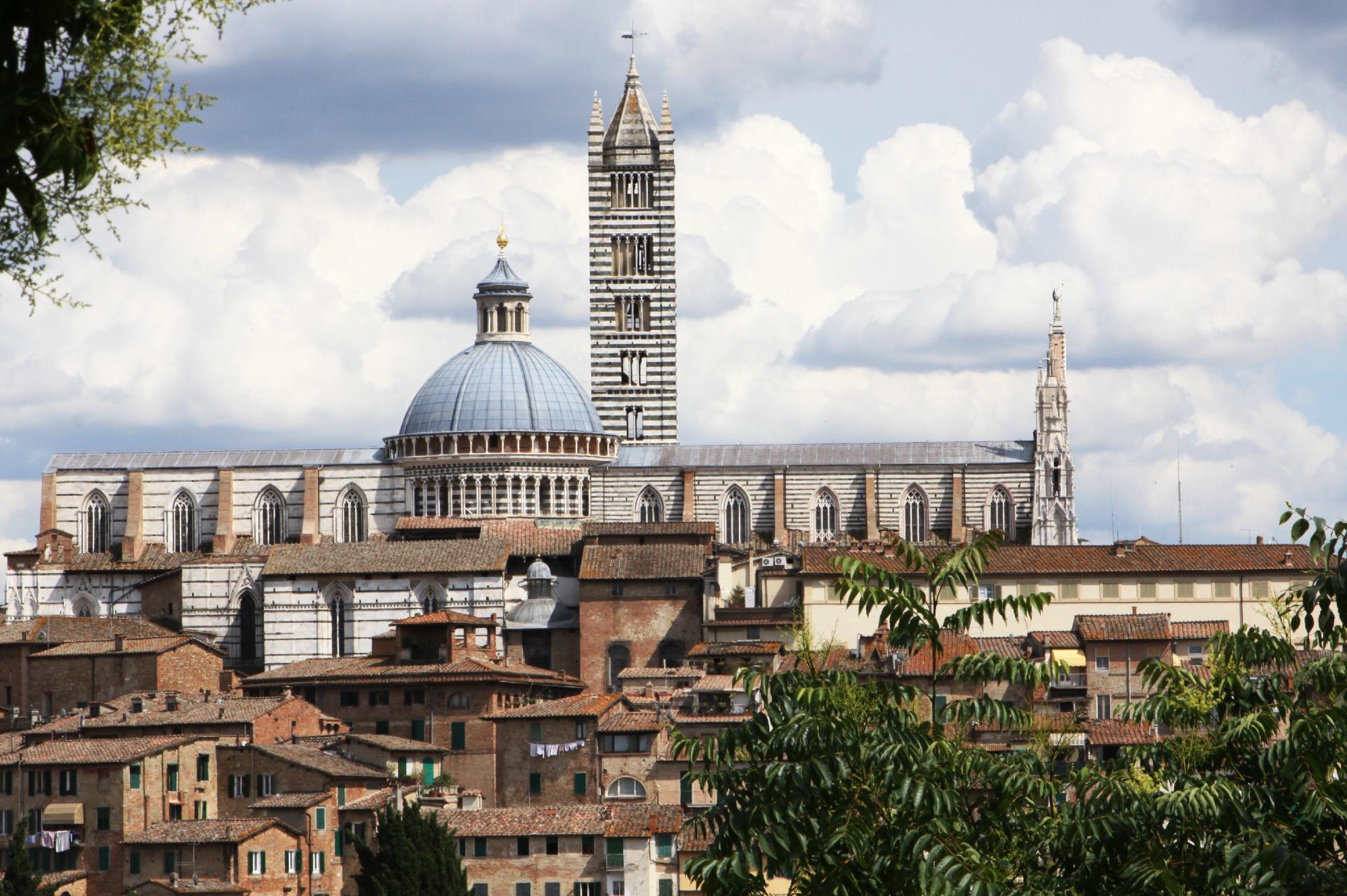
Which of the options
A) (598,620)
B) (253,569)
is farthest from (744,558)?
(253,569)

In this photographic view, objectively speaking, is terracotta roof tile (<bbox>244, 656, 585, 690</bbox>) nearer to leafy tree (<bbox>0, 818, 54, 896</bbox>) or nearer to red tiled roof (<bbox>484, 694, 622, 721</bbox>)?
red tiled roof (<bbox>484, 694, 622, 721</bbox>)

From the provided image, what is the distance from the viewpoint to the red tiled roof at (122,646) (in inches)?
2446

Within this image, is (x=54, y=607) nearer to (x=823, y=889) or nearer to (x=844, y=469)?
(x=844, y=469)

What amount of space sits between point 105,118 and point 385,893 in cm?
3379

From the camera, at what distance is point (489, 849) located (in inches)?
1801

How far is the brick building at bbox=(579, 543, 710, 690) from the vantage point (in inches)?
2456

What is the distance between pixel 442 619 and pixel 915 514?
1931cm

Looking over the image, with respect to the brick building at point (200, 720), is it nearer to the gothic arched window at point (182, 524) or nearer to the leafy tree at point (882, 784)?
the gothic arched window at point (182, 524)

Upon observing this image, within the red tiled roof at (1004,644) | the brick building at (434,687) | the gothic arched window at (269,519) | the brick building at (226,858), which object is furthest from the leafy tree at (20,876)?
the gothic arched window at (269,519)

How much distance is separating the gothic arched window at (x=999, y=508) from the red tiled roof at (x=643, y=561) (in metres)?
12.7

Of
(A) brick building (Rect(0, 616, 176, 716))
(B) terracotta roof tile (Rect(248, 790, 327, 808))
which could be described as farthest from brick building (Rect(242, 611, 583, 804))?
(B) terracotta roof tile (Rect(248, 790, 327, 808))

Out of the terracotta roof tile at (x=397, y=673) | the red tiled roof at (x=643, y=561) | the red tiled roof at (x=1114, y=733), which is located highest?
the red tiled roof at (x=643, y=561)

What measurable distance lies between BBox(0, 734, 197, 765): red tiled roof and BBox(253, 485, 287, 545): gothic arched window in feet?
77.7

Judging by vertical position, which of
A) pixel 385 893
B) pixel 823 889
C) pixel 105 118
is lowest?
pixel 385 893
